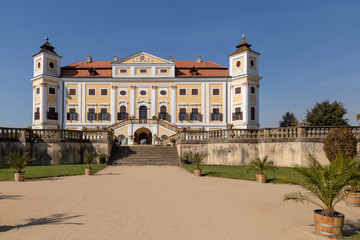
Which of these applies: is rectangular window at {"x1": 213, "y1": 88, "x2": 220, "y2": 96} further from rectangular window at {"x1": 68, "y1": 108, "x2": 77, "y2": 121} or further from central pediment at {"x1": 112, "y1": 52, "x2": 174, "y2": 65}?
rectangular window at {"x1": 68, "y1": 108, "x2": 77, "y2": 121}

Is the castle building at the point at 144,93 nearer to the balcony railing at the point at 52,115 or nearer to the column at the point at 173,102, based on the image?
the column at the point at 173,102

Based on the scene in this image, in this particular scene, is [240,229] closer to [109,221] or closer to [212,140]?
[109,221]

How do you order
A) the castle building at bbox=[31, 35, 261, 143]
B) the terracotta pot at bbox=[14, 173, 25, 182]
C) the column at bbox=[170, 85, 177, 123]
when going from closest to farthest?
the terracotta pot at bbox=[14, 173, 25, 182] → the castle building at bbox=[31, 35, 261, 143] → the column at bbox=[170, 85, 177, 123]

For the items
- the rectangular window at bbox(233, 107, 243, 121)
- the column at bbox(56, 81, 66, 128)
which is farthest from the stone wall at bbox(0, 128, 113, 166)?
the rectangular window at bbox(233, 107, 243, 121)

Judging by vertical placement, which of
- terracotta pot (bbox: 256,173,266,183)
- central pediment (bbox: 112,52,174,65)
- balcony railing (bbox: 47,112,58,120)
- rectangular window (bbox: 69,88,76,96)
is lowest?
terracotta pot (bbox: 256,173,266,183)

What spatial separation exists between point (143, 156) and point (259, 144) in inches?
401

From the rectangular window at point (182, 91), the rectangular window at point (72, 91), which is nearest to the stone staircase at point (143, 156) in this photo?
the rectangular window at point (182, 91)

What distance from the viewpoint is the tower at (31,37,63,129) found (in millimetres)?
45688

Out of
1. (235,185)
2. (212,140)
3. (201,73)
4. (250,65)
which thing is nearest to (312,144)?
(212,140)

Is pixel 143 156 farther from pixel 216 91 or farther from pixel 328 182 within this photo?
pixel 216 91

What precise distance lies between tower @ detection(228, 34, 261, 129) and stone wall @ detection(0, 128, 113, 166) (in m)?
25.2

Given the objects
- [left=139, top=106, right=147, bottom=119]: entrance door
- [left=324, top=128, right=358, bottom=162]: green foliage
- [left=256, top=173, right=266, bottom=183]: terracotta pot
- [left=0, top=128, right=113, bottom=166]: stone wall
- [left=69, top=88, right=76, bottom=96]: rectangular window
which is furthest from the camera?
[left=139, top=106, right=147, bottom=119]: entrance door

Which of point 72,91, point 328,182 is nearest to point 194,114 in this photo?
point 72,91

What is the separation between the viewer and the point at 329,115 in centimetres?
4866
